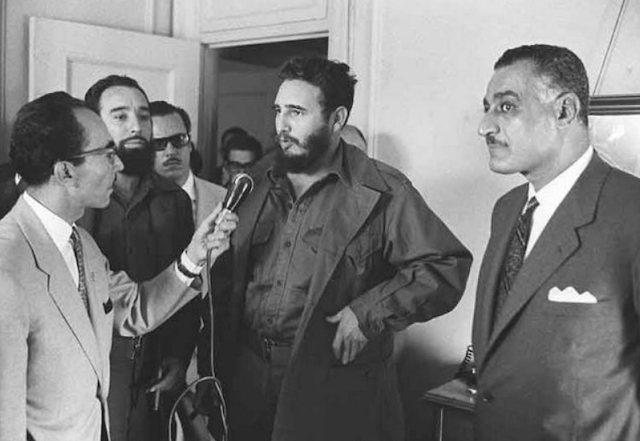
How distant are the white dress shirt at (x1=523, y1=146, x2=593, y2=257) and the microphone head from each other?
2.72 ft

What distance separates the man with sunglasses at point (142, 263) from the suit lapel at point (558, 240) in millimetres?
1371

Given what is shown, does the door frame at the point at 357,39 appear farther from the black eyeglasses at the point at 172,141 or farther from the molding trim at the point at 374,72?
the black eyeglasses at the point at 172,141

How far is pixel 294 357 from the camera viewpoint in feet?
7.64

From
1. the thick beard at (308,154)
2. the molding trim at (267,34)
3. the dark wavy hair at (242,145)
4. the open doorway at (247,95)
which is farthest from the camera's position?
the open doorway at (247,95)

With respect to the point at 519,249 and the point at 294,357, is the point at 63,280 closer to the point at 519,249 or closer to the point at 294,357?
the point at 294,357

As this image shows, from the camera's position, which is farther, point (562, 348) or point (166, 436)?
point (166, 436)

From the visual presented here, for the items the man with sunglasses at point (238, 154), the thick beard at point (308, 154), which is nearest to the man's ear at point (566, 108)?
the thick beard at point (308, 154)

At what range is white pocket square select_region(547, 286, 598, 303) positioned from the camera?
66.0 inches

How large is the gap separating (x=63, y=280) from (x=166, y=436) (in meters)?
1.23

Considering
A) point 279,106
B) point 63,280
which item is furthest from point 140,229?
point 63,280

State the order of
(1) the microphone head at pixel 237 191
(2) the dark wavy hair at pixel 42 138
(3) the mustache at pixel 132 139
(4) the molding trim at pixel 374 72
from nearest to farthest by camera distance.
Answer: (2) the dark wavy hair at pixel 42 138, (1) the microphone head at pixel 237 191, (3) the mustache at pixel 132 139, (4) the molding trim at pixel 374 72

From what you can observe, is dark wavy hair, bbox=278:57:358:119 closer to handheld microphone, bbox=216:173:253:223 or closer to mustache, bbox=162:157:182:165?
Answer: handheld microphone, bbox=216:173:253:223

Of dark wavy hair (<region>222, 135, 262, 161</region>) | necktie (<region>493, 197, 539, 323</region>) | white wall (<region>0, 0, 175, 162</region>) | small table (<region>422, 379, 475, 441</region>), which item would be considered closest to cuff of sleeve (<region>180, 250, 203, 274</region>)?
necktie (<region>493, 197, 539, 323</region>)

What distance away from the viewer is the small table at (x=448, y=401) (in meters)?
2.73
